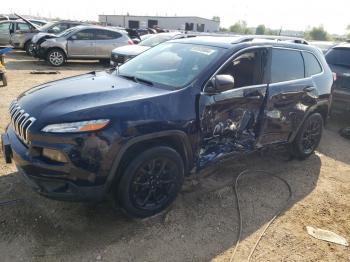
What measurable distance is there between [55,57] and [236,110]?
36.5ft

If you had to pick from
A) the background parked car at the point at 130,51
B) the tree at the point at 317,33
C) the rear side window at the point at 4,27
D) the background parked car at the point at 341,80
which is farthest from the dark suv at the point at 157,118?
the tree at the point at 317,33

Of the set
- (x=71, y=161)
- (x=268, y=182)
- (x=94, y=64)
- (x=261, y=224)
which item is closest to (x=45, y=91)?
(x=71, y=161)

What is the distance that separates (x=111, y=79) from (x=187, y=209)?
1.68 metres

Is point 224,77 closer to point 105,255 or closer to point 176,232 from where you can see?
point 176,232

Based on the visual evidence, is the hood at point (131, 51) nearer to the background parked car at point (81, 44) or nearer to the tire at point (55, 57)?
the background parked car at point (81, 44)

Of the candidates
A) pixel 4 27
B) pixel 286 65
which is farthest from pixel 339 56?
pixel 4 27

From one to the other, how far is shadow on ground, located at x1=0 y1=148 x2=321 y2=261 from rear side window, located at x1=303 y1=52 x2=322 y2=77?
5.80ft

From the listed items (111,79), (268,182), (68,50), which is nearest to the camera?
(111,79)

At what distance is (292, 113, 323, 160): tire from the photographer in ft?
16.9

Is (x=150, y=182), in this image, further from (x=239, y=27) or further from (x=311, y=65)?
(x=239, y=27)

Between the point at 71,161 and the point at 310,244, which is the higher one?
the point at 71,161

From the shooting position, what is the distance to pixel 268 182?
464 centimetres

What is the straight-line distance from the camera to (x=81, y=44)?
13.7 metres

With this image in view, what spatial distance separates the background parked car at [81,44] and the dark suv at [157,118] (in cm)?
977
